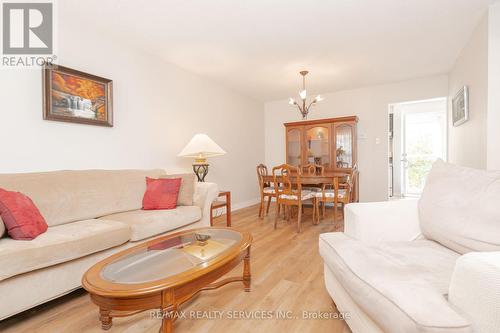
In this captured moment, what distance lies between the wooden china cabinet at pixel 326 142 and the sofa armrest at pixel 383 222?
2974 mm

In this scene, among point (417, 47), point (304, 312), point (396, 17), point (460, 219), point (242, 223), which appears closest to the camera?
point (460, 219)

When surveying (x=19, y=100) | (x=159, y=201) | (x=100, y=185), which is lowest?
(x=159, y=201)

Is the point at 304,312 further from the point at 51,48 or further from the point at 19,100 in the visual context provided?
the point at 51,48

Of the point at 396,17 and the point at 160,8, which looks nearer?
the point at 160,8

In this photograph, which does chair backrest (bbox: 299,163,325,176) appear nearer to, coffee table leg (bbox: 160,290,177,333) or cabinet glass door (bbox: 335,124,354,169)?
cabinet glass door (bbox: 335,124,354,169)

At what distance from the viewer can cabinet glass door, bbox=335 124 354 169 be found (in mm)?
4594

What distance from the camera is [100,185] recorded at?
2.30 meters

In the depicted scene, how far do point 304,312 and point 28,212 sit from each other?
1836 millimetres

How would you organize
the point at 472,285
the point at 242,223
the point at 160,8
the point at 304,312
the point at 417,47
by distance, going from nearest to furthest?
the point at 472,285, the point at 304,312, the point at 160,8, the point at 417,47, the point at 242,223

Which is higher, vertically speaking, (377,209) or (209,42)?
(209,42)

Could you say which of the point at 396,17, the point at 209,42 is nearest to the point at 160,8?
the point at 209,42

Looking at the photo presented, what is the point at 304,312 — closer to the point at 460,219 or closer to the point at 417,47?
the point at 460,219

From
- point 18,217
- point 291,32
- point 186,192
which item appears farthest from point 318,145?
point 18,217

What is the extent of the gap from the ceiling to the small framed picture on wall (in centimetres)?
56
